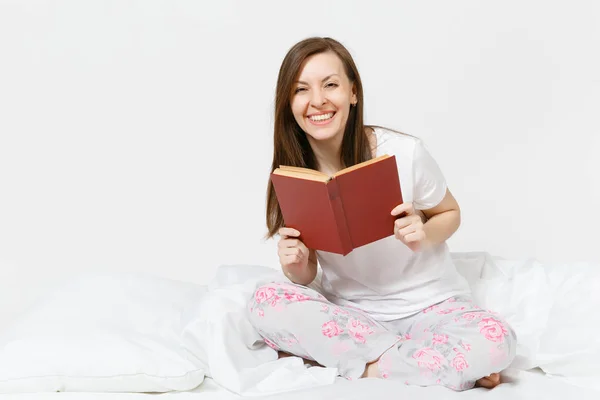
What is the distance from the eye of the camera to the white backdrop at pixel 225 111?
3.65m

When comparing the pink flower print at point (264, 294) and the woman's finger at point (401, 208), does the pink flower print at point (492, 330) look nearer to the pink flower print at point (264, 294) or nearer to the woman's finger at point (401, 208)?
the woman's finger at point (401, 208)

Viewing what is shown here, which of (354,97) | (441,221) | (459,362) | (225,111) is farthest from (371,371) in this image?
(225,111)

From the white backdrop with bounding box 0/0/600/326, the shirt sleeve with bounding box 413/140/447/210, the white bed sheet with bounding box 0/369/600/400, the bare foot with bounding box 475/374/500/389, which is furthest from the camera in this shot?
the white backdrop with bounding box 0/0/600/326

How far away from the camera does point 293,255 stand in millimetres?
2404

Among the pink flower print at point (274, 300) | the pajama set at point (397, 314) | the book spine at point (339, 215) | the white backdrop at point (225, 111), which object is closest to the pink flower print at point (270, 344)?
the pajama set at point (397, 314)

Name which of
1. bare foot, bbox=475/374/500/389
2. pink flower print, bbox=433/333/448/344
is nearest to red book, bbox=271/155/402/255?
pink flower print, bbox=433/333/448/344

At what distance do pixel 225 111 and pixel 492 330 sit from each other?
1806 millimetres

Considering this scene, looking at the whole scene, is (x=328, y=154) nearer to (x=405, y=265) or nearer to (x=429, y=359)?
(x=405, y=265)

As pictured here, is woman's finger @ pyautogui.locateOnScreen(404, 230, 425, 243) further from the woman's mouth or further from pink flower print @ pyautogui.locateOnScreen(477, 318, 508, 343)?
the woman's mouth

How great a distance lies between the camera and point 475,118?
12.1ft

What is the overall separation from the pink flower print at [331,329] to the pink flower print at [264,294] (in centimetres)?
18

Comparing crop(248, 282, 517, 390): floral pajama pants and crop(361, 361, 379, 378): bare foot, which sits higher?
crop(248, 282, 517, 390): floral pajama pants

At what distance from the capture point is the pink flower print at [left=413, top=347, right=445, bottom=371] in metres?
2.21

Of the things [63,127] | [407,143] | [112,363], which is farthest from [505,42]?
→ [112,363]
